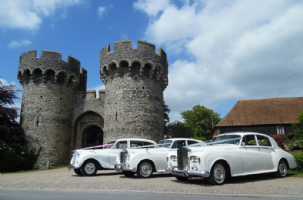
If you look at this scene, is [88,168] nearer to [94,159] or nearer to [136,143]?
[94,159]

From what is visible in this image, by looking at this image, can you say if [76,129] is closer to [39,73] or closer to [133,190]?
[39,73]

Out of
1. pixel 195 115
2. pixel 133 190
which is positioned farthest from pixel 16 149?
pixel 195 115

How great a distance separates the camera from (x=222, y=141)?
25.7 feet

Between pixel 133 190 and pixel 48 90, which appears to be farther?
pixel 48 90

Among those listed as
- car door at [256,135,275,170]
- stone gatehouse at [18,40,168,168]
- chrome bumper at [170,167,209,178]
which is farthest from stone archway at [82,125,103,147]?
car door at [256,135,275,170]

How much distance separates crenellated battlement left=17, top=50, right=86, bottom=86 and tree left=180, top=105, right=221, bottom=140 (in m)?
27.4

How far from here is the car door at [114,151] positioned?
10555 millimetres

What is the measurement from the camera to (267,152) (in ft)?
26.4

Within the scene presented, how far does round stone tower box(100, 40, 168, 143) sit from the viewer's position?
16967 millimetres

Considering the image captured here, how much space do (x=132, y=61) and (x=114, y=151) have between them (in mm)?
8622

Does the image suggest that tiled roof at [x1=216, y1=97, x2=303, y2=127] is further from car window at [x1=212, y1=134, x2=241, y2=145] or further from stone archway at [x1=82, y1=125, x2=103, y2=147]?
stone archway at [x1=82, y1=125, x2=103, y2=147]

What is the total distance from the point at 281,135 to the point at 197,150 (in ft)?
57.1

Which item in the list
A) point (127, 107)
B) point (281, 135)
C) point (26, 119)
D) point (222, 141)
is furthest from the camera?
point (281, 135)

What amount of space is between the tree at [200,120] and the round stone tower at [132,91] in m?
25.6
